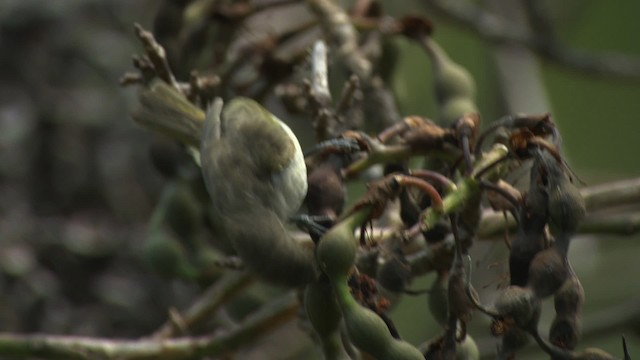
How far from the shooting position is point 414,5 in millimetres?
3244

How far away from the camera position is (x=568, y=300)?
3.25ft

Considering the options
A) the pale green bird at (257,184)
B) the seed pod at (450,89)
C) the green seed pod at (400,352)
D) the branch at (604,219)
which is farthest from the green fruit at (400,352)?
the seed pod at (450,89)

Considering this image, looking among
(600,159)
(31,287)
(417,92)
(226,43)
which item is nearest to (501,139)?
(226,43)

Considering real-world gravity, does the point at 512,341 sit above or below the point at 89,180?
above

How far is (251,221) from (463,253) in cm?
19

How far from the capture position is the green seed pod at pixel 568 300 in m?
0.99

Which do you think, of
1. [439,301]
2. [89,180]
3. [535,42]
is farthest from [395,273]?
[89,180]

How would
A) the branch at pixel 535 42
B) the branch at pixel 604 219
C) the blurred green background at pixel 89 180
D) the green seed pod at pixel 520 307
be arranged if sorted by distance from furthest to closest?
the blurred green background at pixel 89 180 < the branch at pixel 535 42 < the branch at pixel 604 219 < the green seed pod at pixel 520 307

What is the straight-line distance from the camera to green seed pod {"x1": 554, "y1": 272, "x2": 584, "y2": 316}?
989 mm

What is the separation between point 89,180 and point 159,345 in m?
1.49

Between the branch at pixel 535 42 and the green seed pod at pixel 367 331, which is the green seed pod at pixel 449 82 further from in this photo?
the branch at pixel 535 42

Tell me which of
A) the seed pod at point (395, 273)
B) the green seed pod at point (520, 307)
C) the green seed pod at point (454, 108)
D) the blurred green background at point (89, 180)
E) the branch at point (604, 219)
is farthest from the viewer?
the blurred green background at point (89, 180)

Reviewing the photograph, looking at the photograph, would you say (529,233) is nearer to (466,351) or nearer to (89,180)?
(466,351)

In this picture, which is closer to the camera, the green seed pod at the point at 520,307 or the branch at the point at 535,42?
the green seed pod at the point at 520,307
